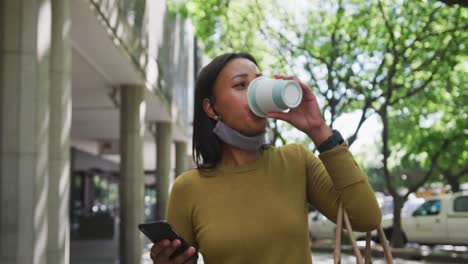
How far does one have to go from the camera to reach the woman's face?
7.22ft

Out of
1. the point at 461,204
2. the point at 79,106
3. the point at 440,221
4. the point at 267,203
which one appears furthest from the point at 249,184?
the point at 79,106

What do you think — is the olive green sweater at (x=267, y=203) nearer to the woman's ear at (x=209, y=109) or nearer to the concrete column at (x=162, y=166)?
the woman's ear at (x=209, y=109)

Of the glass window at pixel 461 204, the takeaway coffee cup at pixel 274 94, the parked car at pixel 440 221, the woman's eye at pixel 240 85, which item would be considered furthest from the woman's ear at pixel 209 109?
the glass window at pixel 461 204

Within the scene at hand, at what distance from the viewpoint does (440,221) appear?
1756 cm

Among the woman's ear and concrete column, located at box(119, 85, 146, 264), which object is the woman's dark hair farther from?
concrete column, located at box(119, 85, 146, 264)

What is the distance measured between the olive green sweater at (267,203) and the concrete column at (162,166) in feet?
64.9

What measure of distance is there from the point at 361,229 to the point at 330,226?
20.2m

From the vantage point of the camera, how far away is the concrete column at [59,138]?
7.50 metres

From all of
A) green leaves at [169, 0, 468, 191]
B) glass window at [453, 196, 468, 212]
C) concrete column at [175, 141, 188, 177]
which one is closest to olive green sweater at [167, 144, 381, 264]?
green leaves at [169, 0, 468, 191]

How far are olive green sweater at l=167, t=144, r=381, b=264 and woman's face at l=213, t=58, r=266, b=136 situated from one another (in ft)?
0.50

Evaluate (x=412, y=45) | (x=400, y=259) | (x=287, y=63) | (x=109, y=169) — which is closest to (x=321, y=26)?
(x=287, y=63)

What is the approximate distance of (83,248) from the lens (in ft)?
69.5

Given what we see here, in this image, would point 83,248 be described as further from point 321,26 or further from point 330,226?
point 321,26

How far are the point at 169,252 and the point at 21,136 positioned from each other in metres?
4.75
